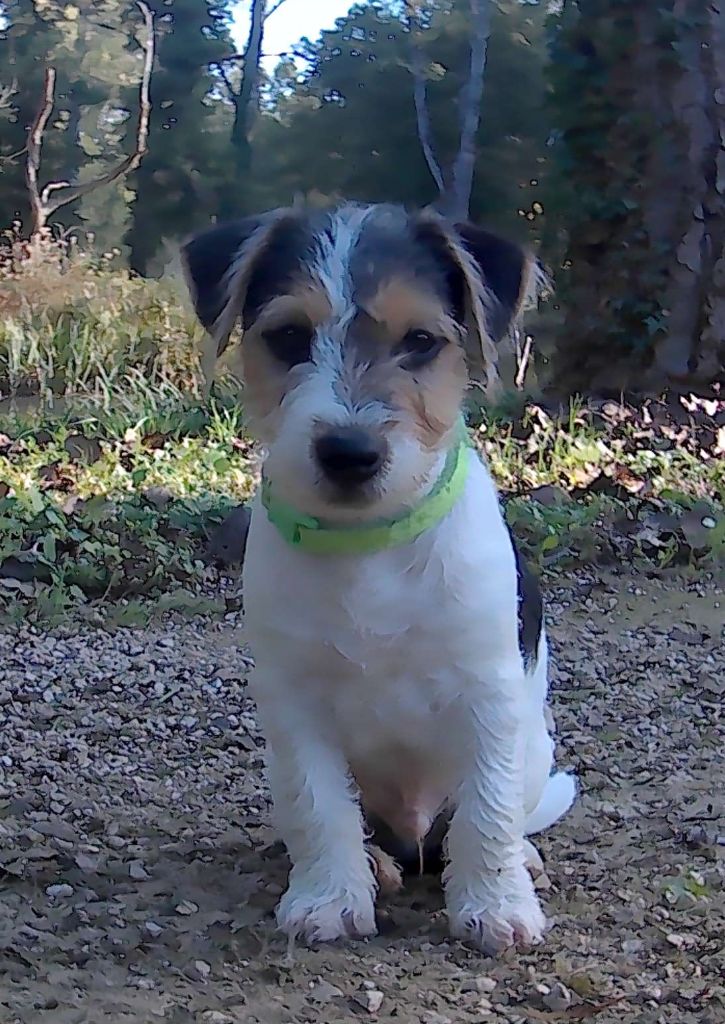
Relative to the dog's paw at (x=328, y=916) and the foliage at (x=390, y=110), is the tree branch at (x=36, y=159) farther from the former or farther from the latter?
the dog's paw at (x=328, y=916)

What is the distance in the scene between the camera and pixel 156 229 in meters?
18.1

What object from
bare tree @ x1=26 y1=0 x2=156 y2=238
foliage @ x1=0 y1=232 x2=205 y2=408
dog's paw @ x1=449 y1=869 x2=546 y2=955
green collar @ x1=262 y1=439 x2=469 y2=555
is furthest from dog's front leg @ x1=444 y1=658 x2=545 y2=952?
bare tree @ x1=26 y1=0 x2=156 y2=238

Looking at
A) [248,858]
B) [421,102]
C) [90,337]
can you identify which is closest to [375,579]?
[248,858]

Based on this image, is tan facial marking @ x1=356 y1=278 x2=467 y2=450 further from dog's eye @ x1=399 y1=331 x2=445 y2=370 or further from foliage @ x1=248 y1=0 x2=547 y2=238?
foliage @ x1=248 y1=0 x2=547 y2=238

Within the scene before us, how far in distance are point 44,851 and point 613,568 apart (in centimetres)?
356

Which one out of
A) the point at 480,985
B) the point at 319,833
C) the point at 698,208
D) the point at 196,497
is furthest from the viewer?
the point at 698,208

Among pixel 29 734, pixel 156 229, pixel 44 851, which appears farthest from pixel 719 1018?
pixel 156 229

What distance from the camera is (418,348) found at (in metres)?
3.20

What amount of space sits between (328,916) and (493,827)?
42 cm

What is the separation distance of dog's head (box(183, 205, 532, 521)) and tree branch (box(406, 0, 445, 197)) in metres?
13.3

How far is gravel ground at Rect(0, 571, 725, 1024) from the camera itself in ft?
9.23

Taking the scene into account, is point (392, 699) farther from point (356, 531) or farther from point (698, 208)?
point (698, 208)

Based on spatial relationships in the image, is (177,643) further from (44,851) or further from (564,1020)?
(564,1020)

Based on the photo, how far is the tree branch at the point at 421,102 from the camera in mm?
16500
